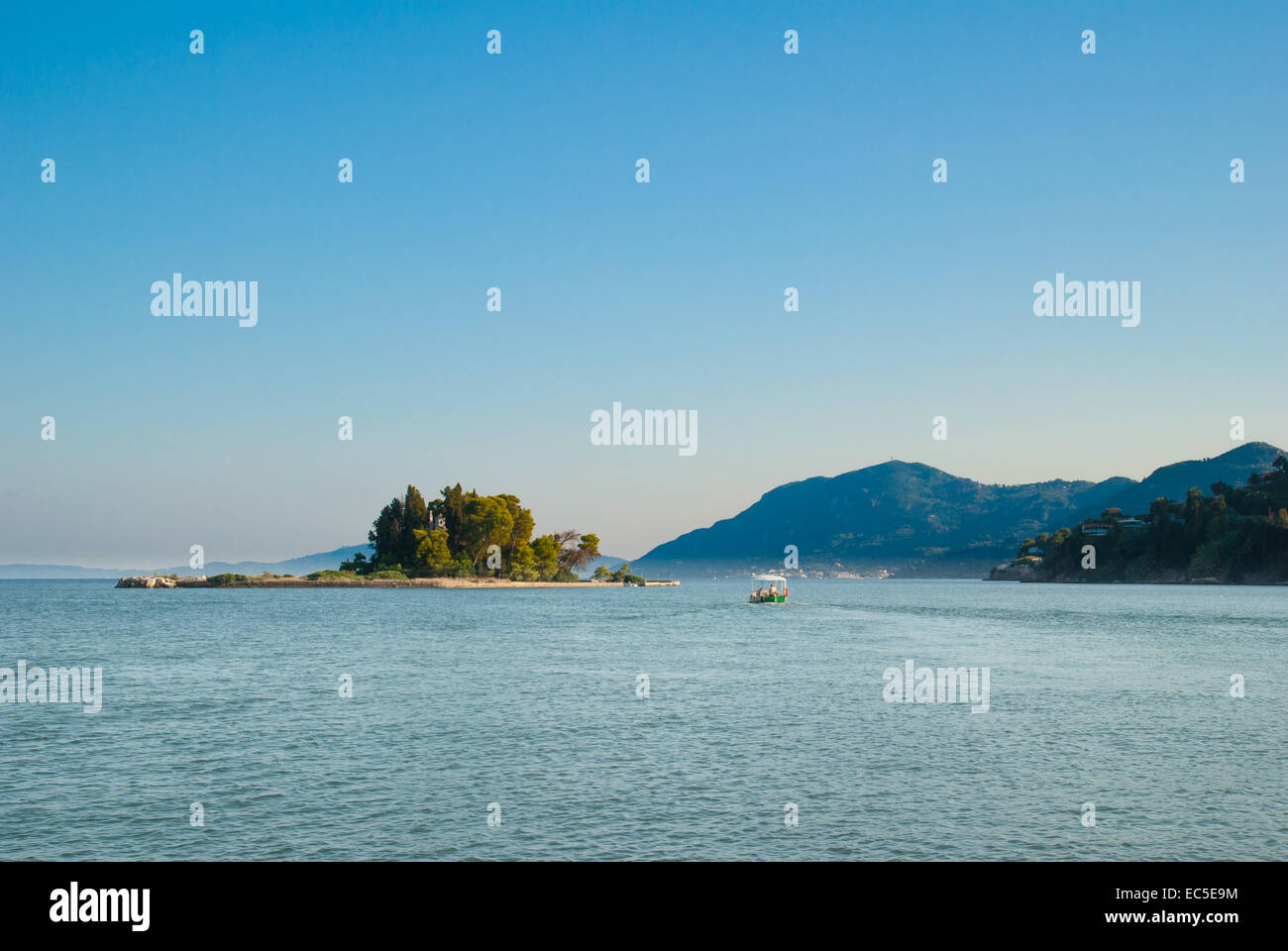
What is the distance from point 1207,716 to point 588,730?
74.2 ft

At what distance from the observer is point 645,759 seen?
27.1 metres

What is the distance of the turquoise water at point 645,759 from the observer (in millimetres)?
19562

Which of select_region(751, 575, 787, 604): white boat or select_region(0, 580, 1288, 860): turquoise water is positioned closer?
select_region(0, 580, 1288, 860): turquoise water

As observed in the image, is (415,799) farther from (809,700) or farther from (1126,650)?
(1126,650)

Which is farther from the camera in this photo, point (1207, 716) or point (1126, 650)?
point (1126, 650)

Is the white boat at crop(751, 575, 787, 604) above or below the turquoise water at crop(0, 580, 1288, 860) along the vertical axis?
below

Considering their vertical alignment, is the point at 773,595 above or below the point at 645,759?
below

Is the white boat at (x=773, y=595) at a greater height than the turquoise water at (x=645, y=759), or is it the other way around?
the turquoise water at (x=645, y=759)

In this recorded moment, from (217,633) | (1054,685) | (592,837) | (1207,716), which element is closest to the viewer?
(592,837)

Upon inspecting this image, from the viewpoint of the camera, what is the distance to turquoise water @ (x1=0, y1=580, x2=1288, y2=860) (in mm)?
19562

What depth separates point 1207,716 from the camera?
116ft

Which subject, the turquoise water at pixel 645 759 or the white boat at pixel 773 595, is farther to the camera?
the white boat at pixel 773 595

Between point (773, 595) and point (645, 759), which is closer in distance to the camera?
point (645, 759)
